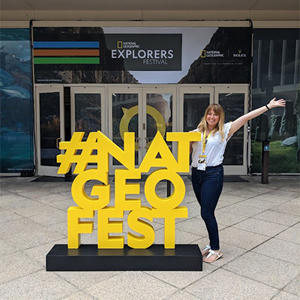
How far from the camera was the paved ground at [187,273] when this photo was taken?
3016 millimetres

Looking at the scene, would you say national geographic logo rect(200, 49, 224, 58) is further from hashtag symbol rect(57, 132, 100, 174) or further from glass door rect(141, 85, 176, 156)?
hashtag symbol rect(57, 132, 100, 174)

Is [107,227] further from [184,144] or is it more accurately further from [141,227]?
[184,144]

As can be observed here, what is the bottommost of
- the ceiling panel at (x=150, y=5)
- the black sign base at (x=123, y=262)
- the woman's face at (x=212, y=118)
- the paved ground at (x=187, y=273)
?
the paved ground at (x=187, y=273)

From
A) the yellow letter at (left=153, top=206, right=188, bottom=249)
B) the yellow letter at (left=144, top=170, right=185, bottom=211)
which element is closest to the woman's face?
the yellow letter at (left=144, top=170, right=185, bottom=211)

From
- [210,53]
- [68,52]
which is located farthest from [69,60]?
[210,53]

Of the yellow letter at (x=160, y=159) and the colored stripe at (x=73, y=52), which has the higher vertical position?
the colored stripe at (x=73, y=52)

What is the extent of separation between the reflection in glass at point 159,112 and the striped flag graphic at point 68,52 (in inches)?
74.1

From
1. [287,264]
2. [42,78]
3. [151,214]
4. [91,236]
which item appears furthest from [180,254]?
[42,78]

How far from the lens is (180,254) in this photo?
137 inches

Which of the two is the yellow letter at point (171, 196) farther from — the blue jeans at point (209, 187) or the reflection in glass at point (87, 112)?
the reflection in glass at point (87, 112)

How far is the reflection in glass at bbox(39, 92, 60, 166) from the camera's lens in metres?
9.36

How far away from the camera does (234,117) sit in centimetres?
957

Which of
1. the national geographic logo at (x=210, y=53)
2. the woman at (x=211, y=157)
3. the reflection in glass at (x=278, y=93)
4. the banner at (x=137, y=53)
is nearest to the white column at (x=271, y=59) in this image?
the reflection in glass at (x=278, y=93)

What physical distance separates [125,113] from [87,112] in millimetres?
1086
